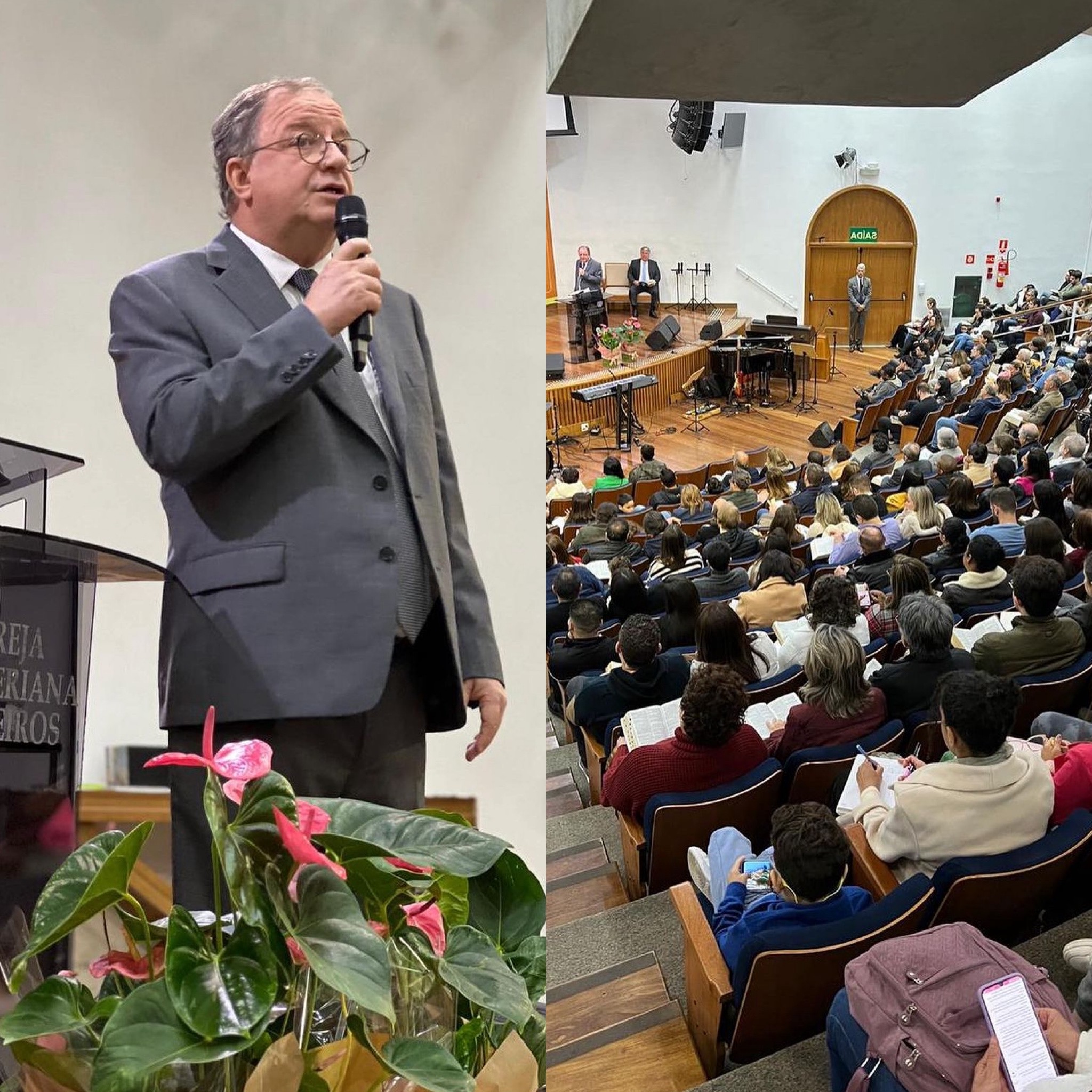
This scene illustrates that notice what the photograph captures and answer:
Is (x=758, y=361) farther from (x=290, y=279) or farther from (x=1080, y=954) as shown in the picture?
(x=290, y=279)

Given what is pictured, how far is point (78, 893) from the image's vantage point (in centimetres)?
47

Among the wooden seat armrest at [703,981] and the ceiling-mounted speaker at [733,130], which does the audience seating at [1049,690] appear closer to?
the wooden seat armrest at [703,981]

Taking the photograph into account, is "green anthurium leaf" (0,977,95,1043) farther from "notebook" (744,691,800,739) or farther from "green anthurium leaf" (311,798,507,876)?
"notebook" (744,691,800,739)

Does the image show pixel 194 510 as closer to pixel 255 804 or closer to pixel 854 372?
pixel 255 804

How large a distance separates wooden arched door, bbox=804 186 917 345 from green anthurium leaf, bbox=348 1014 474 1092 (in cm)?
1485

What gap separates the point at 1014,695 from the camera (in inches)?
78.6

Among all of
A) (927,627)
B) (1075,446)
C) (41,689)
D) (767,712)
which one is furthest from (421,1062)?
(1075,446)

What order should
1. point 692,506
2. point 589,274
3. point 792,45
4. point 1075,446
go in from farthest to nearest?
point 589,274 < point 692,506 < point 1075,446 < point 792,45

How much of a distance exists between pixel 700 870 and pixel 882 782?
0.46 metres

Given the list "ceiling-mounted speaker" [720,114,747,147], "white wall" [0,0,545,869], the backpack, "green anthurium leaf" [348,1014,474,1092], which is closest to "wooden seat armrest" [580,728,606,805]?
the backpack

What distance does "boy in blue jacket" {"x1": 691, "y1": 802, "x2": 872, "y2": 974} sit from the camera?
1.77 m

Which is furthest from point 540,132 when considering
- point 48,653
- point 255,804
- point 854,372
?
point 854,372

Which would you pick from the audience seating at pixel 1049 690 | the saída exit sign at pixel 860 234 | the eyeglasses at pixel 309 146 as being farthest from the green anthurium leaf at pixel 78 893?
the saída exit sign at pixel 860 234

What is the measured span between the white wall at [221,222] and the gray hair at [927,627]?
5.97ft
